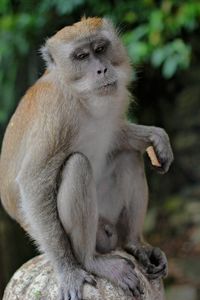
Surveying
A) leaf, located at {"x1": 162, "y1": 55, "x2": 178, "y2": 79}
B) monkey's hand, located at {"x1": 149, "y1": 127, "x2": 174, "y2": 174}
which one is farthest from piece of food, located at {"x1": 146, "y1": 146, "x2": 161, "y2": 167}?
leaf, located at {"x1": 162, "y1": 55, "x2": 178, "y2": 79}

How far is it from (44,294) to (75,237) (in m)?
0.51

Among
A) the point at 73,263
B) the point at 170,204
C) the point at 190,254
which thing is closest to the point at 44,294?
the point at 73,263

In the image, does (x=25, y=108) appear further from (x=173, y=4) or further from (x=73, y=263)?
(x=173, y=4)

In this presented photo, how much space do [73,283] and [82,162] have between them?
34.8 inches

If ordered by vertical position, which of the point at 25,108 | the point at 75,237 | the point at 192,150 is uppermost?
the point at 25,108

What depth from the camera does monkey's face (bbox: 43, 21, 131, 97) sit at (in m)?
5.98

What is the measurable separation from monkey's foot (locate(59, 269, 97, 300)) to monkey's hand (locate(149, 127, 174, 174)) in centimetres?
120

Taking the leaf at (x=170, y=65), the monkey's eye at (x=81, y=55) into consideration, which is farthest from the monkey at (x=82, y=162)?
the leaf at (x=170, y=65)

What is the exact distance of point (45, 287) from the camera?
Answer: 562 cm

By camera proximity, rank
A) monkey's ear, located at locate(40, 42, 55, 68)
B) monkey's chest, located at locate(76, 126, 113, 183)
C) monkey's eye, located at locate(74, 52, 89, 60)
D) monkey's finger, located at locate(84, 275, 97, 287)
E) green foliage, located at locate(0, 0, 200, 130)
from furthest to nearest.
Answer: green foliage, located at locate(0, 0, 200, 130), monkey's ear, located at locate(40, 42, 55, 68), monkey's chest, located at locate(76, 126, 113, 183), monkey's eye, located at locate(74, 52, 89, 60), monkey's finger, located at locate(84, 275, 97, 287)

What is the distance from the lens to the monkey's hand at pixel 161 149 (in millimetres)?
6414

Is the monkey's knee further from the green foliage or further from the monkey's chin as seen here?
the green foliage

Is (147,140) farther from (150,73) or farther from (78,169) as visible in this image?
(150,73)

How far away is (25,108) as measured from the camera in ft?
20.4
